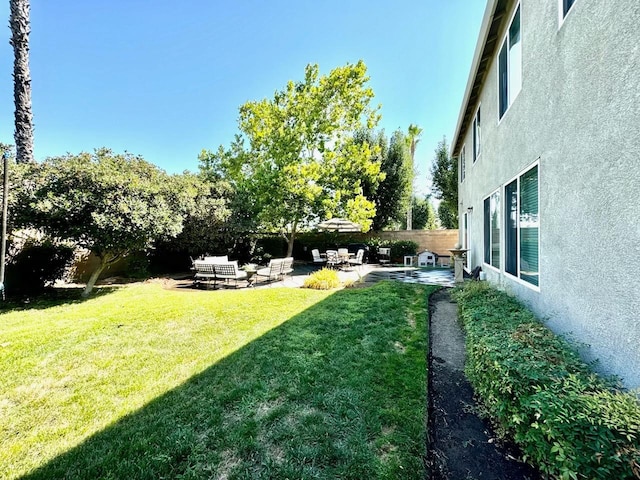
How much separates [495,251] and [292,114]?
1493 cm

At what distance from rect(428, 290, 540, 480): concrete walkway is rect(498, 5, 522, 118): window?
4814 mm

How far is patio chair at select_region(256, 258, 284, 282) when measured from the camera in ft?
37.7

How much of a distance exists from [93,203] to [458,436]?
9882 mm

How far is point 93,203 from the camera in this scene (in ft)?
27.3

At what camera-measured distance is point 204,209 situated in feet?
44.1

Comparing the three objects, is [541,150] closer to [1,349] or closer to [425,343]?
[425,343]

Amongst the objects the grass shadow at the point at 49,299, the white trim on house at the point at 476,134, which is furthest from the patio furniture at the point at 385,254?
the grass shadow at the point at 49,299

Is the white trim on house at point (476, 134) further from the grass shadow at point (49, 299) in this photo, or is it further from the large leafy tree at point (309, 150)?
the grass shadow at point (49, 299)

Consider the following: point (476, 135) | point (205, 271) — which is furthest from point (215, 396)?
point (476, 135)

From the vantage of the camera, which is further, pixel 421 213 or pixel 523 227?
pixel 421 213

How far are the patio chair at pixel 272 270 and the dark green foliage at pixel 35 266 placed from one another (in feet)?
23.0

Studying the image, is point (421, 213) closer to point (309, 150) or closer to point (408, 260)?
point (408, 260)

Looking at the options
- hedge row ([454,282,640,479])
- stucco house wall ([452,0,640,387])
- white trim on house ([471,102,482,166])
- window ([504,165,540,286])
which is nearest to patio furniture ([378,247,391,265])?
white trim on house ([471,102,482,166])

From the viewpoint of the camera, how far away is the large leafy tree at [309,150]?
17.2m
